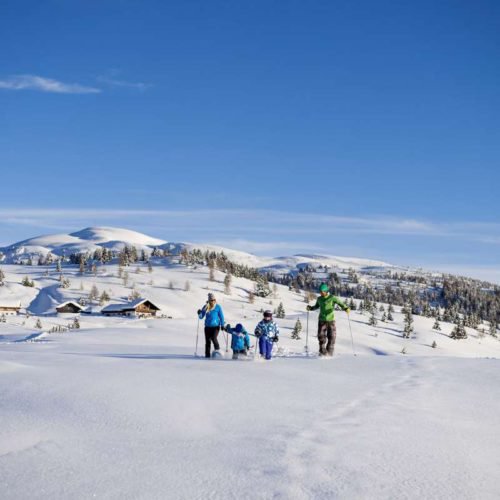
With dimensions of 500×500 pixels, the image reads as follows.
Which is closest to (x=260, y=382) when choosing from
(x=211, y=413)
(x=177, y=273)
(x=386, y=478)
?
(x=211, y=413)

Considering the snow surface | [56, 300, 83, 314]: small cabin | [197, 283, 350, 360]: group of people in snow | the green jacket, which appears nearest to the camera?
the snow surface

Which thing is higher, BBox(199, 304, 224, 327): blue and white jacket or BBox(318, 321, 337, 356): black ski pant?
BBox(199, 304, 224, 327): blue and white jacket

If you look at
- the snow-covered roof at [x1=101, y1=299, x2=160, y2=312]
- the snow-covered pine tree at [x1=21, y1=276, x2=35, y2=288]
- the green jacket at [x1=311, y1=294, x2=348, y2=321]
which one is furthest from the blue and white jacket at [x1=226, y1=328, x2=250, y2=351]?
the snow-covered pine tree at [x1=21, y1=276, x2=35, y2=288]

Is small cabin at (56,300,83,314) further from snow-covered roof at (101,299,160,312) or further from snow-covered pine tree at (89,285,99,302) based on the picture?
snow-covered roof at (101,299,160,312)

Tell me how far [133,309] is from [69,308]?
13848 mm

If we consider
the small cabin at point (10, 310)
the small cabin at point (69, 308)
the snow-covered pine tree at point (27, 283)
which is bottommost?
the small cabin at point (10, 310)

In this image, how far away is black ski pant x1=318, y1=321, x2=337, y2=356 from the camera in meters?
14.7

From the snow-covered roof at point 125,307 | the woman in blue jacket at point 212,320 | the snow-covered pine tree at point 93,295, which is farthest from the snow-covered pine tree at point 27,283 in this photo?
the woman in blue jacket at point 212,320

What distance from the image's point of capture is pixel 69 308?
89.6 meters

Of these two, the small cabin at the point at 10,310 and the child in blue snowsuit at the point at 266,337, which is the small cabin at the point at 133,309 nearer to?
the small cabin at the point at 10,310

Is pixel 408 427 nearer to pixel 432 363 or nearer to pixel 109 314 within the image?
pixel 432 363

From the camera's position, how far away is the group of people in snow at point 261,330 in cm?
1391

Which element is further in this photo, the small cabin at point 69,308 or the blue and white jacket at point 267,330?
the small cabin at point 69,308

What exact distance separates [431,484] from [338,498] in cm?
78
